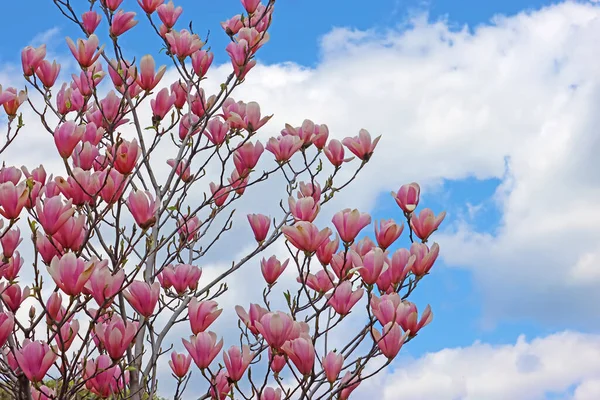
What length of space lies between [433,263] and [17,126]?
6.29 feet

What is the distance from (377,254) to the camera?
2455 millimetres

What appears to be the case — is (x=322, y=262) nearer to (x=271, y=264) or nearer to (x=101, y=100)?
(x=271, y=264)

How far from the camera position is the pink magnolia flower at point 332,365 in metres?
2.38

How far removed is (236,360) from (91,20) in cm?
211

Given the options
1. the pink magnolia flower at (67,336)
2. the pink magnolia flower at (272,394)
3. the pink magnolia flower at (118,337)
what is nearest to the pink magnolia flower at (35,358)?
the pink magnolia flower at (67,336)

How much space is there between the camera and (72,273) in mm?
2123

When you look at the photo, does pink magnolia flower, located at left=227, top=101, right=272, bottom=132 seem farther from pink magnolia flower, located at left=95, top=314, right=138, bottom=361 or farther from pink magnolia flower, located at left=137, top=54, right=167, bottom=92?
pink magnolia flower, located at left=95, top=314, right=138, bottom=361

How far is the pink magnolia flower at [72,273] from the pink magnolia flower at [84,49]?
1.37 metres

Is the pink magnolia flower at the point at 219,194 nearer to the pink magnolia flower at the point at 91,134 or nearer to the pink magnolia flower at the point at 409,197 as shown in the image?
the pink magnolia flower at the point at 91,134

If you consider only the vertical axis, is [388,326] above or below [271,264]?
below

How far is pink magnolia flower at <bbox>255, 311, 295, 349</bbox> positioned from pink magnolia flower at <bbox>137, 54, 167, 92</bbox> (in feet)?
4.72

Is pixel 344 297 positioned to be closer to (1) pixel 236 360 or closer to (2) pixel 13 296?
(1) pixel 236 360

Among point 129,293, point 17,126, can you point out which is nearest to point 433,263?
point 129,293

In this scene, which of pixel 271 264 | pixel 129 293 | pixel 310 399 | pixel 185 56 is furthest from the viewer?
pixel 185 56
